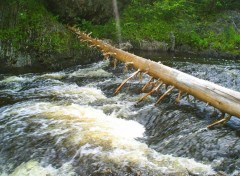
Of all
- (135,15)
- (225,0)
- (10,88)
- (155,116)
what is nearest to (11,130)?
(155,116)

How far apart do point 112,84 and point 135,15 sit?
8.53 meters

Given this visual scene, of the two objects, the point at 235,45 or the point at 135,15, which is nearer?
the point at 235,45

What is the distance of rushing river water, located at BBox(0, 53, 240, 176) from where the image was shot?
173 inches

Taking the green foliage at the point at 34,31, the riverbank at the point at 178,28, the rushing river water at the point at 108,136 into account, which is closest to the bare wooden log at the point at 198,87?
the rushing river water at the point at 108,136

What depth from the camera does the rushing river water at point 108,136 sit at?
14.5ft

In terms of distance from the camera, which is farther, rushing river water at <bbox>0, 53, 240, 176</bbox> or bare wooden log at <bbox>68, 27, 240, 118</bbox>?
bare wooden log at <bbox>68, 27, 240, 118</bbox>

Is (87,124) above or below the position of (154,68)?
below

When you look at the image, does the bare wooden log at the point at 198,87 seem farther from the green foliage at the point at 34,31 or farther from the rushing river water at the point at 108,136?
the green foliage at the point at 34,31

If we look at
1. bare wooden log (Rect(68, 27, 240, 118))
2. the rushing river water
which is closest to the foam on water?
the rushing river water

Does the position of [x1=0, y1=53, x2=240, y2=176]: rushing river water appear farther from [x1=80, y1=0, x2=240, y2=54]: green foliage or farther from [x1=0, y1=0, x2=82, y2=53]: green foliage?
[x1=80, y1=0, x2=240, y2=54]: green foliage

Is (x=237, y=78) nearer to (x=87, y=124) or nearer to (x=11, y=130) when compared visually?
(x=87, y=124)

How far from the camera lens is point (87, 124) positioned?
19.0 ft

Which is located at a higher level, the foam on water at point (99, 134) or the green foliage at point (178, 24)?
the green foliage at point (178, 24)

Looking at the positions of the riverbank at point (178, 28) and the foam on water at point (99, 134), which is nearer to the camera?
the foam on water at point (99, 134)
